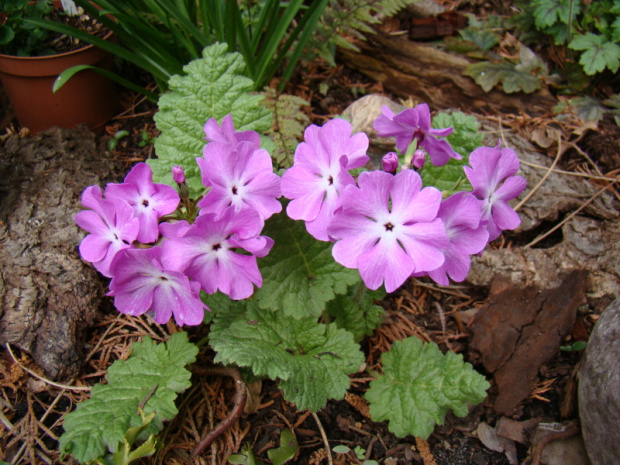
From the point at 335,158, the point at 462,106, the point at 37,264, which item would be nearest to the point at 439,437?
the point at 335,158

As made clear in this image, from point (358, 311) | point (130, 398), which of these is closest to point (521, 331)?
point (358, 311)

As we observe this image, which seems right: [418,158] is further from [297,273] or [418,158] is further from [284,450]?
[284,450]

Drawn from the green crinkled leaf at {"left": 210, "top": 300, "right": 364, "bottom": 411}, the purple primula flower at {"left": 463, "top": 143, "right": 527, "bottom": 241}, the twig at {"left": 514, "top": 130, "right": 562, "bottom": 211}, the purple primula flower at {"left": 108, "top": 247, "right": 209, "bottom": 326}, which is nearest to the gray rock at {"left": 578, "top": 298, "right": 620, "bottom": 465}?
the purple primula flower at {"left": 463, "top": 143, "right": 527, "bottom": 241}

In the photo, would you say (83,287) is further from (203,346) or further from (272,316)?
(272,316)

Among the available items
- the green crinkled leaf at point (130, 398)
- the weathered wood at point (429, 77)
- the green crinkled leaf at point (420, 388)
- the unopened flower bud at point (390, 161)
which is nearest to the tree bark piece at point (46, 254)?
the green crinkled leaf at point (130, 398)

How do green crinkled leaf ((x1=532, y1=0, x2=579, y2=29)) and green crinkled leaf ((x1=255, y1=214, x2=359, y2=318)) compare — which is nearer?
green crinkled leaf ((x1=255, y1=214, x2=359, y2=318))

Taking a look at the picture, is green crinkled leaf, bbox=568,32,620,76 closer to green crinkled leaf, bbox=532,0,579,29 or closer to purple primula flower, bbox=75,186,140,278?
green crinkled leaf, bbox=532,0,579,29

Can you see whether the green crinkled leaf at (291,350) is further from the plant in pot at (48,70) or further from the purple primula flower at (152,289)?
the plant in pot at (48,70)
